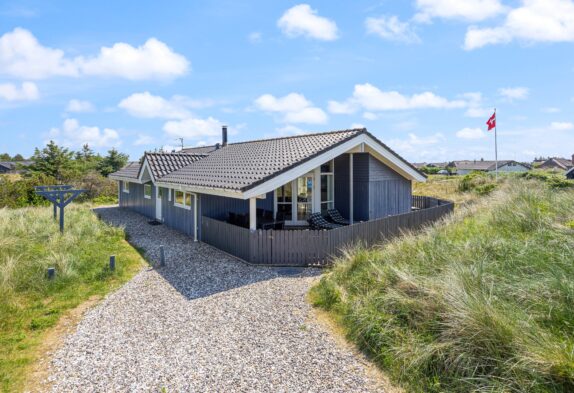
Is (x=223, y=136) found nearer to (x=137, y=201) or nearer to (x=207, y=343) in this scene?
(x=137, y=201)

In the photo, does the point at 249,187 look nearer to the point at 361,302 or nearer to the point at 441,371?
the point at 361,302

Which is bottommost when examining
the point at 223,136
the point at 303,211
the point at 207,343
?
the point at 207,343

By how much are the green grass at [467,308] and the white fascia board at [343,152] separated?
356 cm

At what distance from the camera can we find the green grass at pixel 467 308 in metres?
4.34

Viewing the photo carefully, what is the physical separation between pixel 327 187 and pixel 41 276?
1044 centimetres

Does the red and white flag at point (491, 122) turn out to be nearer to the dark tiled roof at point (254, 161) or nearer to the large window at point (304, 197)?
the dark tiled roof at point (254, 161)

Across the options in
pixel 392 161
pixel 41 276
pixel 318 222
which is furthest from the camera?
pixel 392 161

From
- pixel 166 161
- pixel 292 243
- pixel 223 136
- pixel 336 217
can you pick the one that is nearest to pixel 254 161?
pixel 336 217

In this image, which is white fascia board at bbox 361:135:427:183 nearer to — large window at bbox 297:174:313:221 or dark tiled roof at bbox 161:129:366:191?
dark tiled roof at bbox 161:129:366:191

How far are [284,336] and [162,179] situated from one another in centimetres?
1242

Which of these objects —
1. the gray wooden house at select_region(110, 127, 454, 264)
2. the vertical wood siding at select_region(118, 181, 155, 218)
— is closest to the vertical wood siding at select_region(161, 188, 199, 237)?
the gray wooden house at select_region(110, 127, 454, 264)

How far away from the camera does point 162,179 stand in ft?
55.2

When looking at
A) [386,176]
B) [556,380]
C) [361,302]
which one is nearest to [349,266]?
[361,302]

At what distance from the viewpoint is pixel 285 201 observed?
14.5 m
